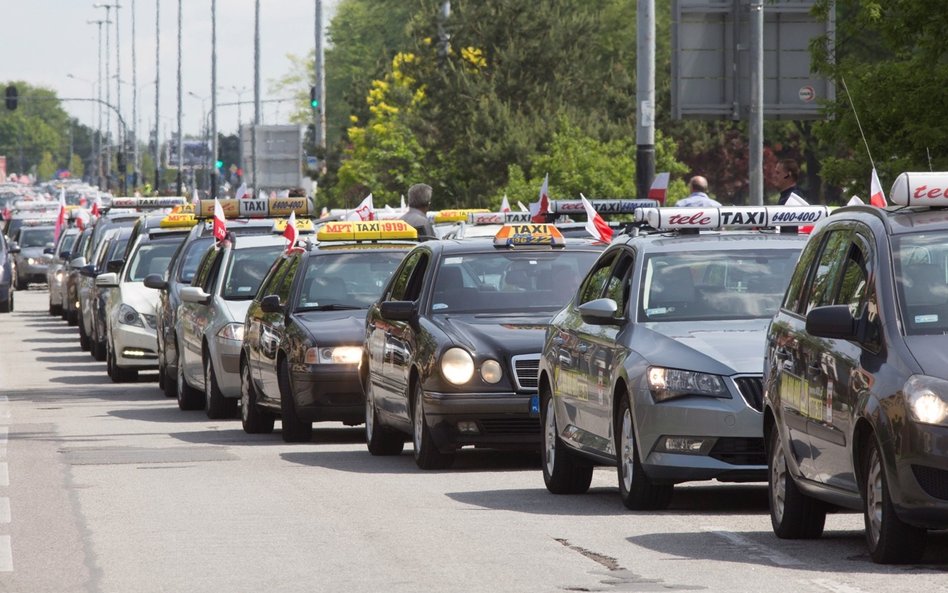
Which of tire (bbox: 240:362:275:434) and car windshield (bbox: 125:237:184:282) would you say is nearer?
tire (bbox: 240:362:275:434)

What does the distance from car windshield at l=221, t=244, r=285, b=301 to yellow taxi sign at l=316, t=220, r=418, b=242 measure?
2.23 metres

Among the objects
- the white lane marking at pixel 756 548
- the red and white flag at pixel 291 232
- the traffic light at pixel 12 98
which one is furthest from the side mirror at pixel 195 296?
the traffic light at pixel 12 98

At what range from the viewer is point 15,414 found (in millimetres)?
21625

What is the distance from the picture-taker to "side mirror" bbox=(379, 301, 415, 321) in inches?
602

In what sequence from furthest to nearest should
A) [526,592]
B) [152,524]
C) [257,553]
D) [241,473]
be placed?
1. [241,473]
2. [152,524]
3. [257,553]
4. [526,592]

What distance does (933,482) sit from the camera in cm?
872

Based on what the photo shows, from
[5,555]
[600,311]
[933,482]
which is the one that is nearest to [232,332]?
[600,311]

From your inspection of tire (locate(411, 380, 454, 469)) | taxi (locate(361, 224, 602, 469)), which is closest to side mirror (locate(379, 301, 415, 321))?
taxi (locate(361, 224, 602, 469))

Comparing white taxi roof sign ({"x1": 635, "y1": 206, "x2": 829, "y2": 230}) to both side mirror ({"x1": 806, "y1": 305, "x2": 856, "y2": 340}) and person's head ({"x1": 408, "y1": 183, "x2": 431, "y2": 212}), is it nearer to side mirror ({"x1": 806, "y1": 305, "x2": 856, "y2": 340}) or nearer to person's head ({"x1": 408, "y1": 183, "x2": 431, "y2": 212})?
side mirror ({"x1": 806, "y1": 305, "x2": 856, "y2": 340})

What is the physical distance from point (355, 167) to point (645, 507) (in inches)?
2258

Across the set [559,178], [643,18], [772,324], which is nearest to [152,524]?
[772,324]

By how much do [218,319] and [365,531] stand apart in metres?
9.65

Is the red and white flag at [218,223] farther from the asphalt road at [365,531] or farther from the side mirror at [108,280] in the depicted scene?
the asphalt road at [365,531]

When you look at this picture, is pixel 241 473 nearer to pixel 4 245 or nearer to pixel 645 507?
pixel 645 507
